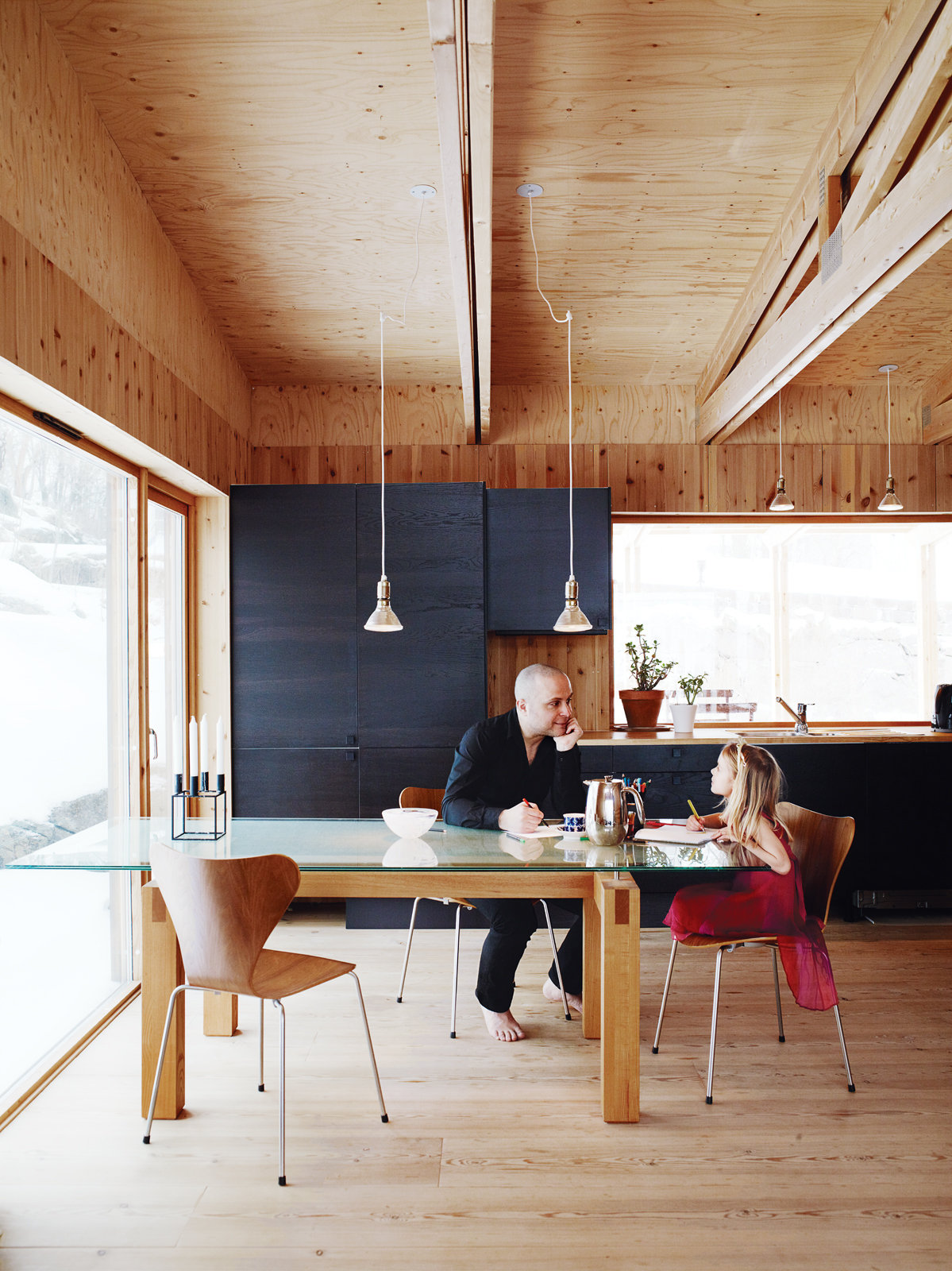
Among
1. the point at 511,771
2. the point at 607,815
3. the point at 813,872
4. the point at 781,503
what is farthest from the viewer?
the point at 781,503

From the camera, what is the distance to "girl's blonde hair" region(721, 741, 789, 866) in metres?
2.61

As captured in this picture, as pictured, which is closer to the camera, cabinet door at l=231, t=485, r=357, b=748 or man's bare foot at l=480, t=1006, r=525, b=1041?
man's bare foot at l=480, t=1006, r=525, b=1041

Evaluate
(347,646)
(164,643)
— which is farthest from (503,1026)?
(164,643)

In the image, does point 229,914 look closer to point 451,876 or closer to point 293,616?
point 451,876

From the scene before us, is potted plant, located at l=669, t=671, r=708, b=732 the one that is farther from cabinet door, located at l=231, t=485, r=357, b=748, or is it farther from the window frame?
cabinet door, located at l=231, t=485, r=357, b=748

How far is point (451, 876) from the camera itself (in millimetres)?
2432

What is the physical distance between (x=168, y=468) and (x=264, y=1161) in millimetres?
2629

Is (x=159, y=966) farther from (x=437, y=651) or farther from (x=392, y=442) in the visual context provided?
(x=392, y=442)

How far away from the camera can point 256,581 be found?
14.4 ft

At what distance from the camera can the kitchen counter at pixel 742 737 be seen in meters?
4.28

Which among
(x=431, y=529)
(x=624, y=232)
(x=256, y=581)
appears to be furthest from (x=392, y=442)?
(x=624, y=232)

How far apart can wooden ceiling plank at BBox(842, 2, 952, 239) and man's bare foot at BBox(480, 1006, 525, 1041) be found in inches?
112

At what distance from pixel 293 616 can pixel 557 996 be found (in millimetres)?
2178

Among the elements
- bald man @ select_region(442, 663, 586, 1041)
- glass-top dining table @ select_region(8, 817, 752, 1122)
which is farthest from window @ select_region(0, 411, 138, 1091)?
bald man @ select_region(442, 663, 586, 1041)
